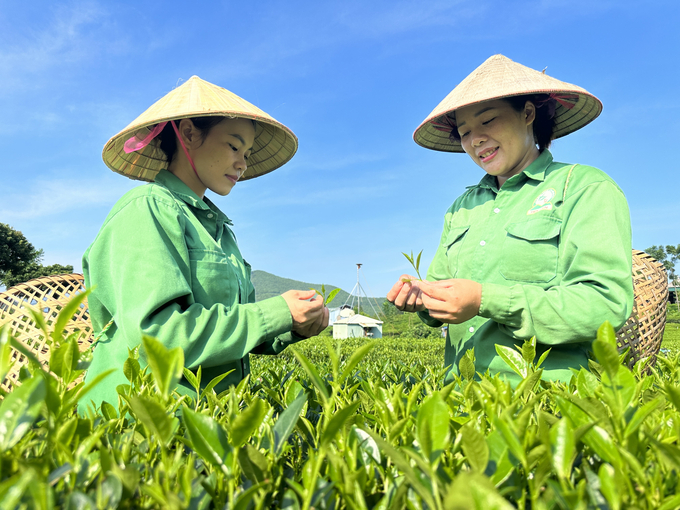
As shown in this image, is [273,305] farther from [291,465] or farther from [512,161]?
[512,161]

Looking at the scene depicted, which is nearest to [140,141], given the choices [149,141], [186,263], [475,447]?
[149,141]

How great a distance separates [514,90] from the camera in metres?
1.91

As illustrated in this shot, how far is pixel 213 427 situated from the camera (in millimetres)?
638

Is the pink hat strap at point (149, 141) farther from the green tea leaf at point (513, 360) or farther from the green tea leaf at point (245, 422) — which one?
the green tea leaf at point (245, 422)

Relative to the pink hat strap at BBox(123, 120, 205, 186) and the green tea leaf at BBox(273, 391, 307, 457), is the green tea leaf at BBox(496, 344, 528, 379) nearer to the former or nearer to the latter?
the green tea leaf at BBox(273, 391, 307, 457)

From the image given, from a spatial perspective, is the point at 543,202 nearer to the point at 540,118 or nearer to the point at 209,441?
the point at 540,118

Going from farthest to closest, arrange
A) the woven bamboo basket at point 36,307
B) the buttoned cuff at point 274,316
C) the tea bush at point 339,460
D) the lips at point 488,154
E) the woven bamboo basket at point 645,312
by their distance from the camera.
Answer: the woven bamboo basket at point 36,307, the woven bamboo basket at point 645,312, the lips at point 488,154, the buttoned cuff at point 274,316, the tea bush at point 339,460

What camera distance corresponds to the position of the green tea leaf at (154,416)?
0.56m

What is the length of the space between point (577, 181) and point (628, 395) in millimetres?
1333

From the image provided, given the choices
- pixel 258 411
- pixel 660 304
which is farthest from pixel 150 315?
pixel 660 304

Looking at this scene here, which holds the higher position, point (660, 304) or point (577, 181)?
point (577, 181)

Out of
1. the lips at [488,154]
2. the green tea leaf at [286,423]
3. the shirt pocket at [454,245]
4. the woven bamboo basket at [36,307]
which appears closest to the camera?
the green tea leaf at [286,423]

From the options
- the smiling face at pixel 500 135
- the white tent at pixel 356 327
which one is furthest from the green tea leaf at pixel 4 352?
the white tent at pixel 356 327

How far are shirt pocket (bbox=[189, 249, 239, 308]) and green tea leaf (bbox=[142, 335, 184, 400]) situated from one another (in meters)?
1.01
